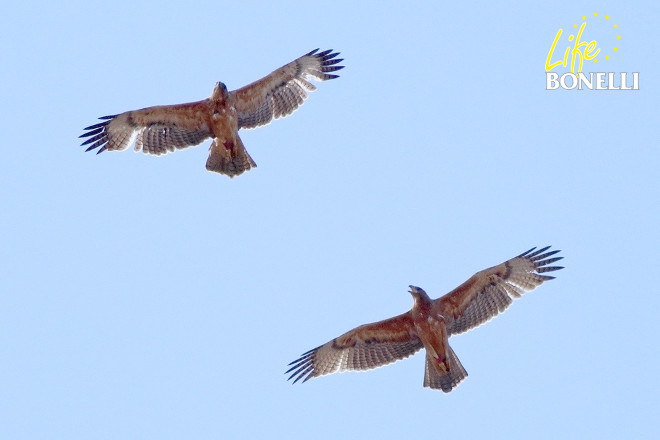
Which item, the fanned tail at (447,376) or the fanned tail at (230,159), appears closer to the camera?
the fanned tail at (447,376)

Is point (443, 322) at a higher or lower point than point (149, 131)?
lower

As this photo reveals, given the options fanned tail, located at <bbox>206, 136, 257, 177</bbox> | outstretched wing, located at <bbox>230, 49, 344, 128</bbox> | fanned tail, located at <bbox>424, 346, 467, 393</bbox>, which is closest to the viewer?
fanned tail, located at <bbox>424, 346, 467, 393</bbox>

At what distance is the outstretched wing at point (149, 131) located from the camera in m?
19.4

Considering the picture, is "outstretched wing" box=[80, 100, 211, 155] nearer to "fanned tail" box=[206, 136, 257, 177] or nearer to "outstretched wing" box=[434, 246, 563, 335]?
"fanned tail" box=[206, 136, 257, 177]

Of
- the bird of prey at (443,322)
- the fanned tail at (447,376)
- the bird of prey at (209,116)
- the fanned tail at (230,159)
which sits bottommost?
the fanned tail at (447,376)

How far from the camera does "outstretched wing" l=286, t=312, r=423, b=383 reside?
18.4 meters

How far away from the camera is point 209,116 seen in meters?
19.2

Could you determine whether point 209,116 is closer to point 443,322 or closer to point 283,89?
point 283,89

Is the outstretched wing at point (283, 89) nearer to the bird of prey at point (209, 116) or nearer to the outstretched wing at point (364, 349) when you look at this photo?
the bird of prey at point (209, 116)

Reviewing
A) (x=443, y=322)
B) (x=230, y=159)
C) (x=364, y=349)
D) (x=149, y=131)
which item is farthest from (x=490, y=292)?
(x=149, y=131)

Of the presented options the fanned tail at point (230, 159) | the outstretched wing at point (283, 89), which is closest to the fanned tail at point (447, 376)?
the fanned tail at point (230, 159)

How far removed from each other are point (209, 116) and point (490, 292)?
4.38 metres

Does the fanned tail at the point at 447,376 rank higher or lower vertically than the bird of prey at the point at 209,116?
lower

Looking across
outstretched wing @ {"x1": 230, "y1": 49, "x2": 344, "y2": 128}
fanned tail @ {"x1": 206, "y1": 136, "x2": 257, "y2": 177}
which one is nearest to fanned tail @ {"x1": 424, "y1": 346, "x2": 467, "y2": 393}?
fanned tail @ {"x1": 206, "y1": 136, "x2": 257, "y2": 177}
